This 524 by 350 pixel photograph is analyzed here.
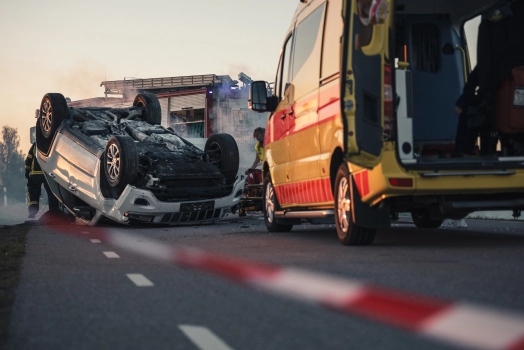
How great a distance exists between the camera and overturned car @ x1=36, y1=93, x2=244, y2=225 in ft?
51.1

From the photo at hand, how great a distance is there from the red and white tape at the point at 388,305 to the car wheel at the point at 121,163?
6641 mm

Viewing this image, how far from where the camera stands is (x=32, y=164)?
2081cm

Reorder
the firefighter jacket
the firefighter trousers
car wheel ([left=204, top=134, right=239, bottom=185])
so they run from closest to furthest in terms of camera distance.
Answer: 1. car wheel ([left=204, top=134, right=239, bottom=185])
2. the firefighter jacket
3. the firefighter trousers

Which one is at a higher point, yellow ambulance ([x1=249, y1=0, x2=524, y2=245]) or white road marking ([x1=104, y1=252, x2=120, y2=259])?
yellow ambulance ([x1=249, y1=0, x2=524, y2=245])

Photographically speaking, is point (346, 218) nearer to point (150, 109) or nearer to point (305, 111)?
point (305, 111)

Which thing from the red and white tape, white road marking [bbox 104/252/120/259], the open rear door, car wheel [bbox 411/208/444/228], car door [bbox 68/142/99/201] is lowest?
car wheel [bbox 411/208/444/228]

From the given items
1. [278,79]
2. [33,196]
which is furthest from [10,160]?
[278,79]

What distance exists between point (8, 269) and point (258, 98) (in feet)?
16.4

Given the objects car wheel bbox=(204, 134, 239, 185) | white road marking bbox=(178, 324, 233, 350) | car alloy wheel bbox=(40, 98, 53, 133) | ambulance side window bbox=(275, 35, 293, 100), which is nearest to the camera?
white road marking bbox=(178, 324, 233, 350)

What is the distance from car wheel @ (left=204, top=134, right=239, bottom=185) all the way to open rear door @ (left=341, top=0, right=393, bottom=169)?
8428 millimetres

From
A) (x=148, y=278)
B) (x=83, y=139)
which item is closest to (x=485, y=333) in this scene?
(x=148, y=278)

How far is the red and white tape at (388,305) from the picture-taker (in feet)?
14.7

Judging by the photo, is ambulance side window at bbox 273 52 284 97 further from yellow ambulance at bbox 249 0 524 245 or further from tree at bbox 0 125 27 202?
tree at bbox 0 125 27 202

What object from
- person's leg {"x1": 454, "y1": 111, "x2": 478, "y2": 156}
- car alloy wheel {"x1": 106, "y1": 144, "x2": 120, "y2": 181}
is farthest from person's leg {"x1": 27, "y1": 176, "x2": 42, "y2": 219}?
person's leg {"x1": 454, "y1": 111, "x2": 478, "y2": 156}
